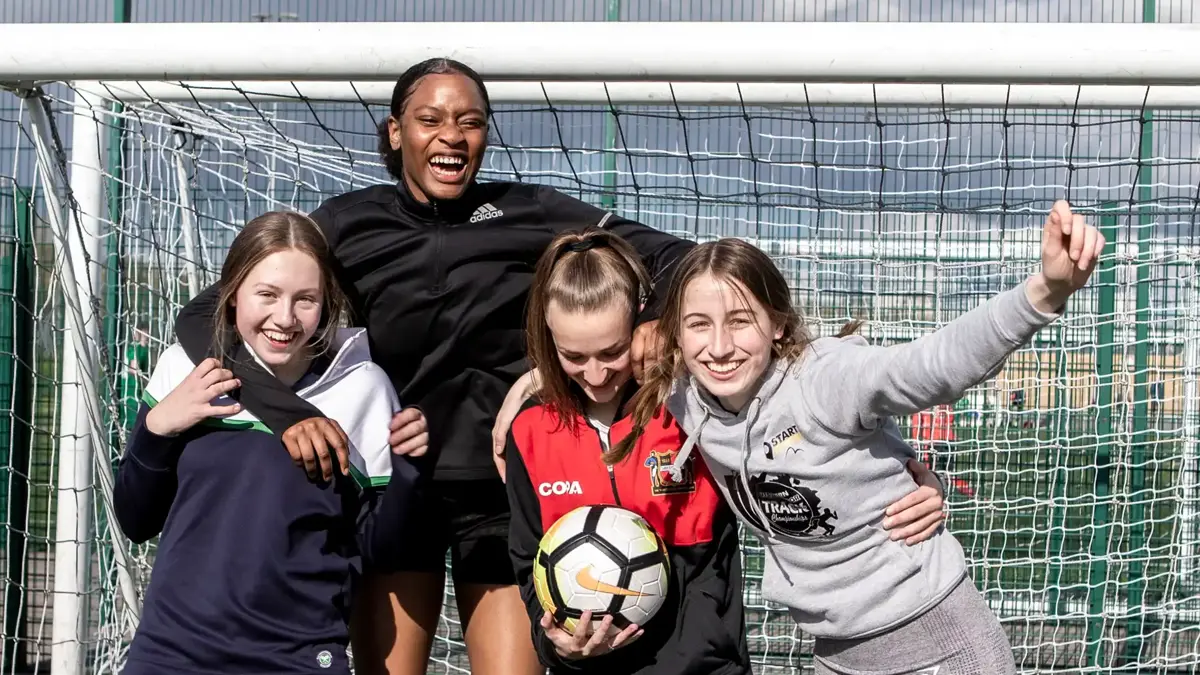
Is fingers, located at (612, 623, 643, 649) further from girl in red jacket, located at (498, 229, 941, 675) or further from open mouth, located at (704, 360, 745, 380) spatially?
open mouth, located at (704, 360, 745, 380)

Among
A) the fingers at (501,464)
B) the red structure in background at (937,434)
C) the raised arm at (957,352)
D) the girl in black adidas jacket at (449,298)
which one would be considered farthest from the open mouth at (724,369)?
the red structure in background at (937,434)

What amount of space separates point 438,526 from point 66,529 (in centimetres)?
170

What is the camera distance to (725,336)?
2273 mm

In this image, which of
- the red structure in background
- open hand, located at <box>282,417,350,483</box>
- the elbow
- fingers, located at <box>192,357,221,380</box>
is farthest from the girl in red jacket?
the red structure in background

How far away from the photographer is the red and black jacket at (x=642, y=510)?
2.32m

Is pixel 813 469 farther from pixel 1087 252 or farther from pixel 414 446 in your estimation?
pixel 414 446

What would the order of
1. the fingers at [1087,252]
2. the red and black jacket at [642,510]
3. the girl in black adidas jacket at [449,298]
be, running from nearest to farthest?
1. the fingers at [1087,252]
2. the red and black jacket at [642,510]
3. the girl in black adidas jacket at [449,298]

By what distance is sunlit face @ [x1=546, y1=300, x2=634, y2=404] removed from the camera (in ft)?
7.56

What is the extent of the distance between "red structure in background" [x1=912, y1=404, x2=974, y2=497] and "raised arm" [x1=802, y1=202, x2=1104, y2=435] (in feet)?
11.6

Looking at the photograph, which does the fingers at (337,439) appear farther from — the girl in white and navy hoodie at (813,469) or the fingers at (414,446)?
the girl in white and navy hoodie at (813,469)

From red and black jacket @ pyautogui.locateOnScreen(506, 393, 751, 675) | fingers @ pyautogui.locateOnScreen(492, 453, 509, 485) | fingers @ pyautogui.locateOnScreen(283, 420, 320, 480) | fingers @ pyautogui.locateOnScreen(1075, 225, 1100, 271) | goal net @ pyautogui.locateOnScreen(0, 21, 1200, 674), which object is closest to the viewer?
fingers @ pyautogui.locateOnScreen(1075, 225, 1100, 271)

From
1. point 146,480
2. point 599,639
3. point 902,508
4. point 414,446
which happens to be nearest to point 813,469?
point 902,508

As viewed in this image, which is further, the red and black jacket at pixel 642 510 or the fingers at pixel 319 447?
the red and black jacket at pixel 642 510

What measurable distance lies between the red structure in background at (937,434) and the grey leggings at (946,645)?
332 centimetres
